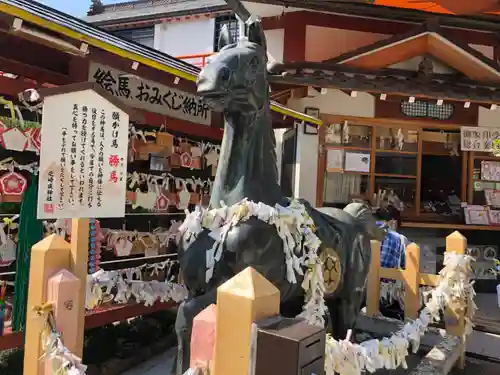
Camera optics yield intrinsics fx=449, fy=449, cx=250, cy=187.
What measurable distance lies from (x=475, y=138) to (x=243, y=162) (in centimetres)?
783

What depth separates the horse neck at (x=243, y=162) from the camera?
305 centimetres

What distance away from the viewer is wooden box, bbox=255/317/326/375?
4.20 feet

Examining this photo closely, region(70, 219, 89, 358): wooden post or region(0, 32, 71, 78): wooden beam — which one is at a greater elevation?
region(0, 32, 71, 78): wooden beam

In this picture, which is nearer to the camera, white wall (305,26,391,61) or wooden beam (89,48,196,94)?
wooden beam (89,48,196,94)

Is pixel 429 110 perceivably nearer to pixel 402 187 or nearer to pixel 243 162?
pixel 402 187

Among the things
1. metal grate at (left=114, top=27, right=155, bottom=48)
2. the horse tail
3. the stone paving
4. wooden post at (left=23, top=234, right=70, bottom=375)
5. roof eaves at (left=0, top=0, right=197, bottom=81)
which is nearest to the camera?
wooden post at (left=23, top=234, right=70, bottom=375)

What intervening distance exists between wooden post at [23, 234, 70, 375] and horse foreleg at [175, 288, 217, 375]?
2.78 feet

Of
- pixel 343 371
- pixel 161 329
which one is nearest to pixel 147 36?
pixel 161 329

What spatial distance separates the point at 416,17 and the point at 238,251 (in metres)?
7.31

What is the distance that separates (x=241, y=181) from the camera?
3.05 m

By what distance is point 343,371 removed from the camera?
10.1 ft

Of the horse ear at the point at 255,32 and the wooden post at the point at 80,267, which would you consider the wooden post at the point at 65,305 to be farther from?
the horse ear at the point at 255,32

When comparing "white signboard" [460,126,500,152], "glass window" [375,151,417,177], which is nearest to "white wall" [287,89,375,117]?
"glass window" [375,151,417,177]

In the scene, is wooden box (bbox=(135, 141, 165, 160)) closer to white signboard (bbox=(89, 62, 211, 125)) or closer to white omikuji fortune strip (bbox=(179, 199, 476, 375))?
white signboard (bbox=(89, 62, 211, 125))
